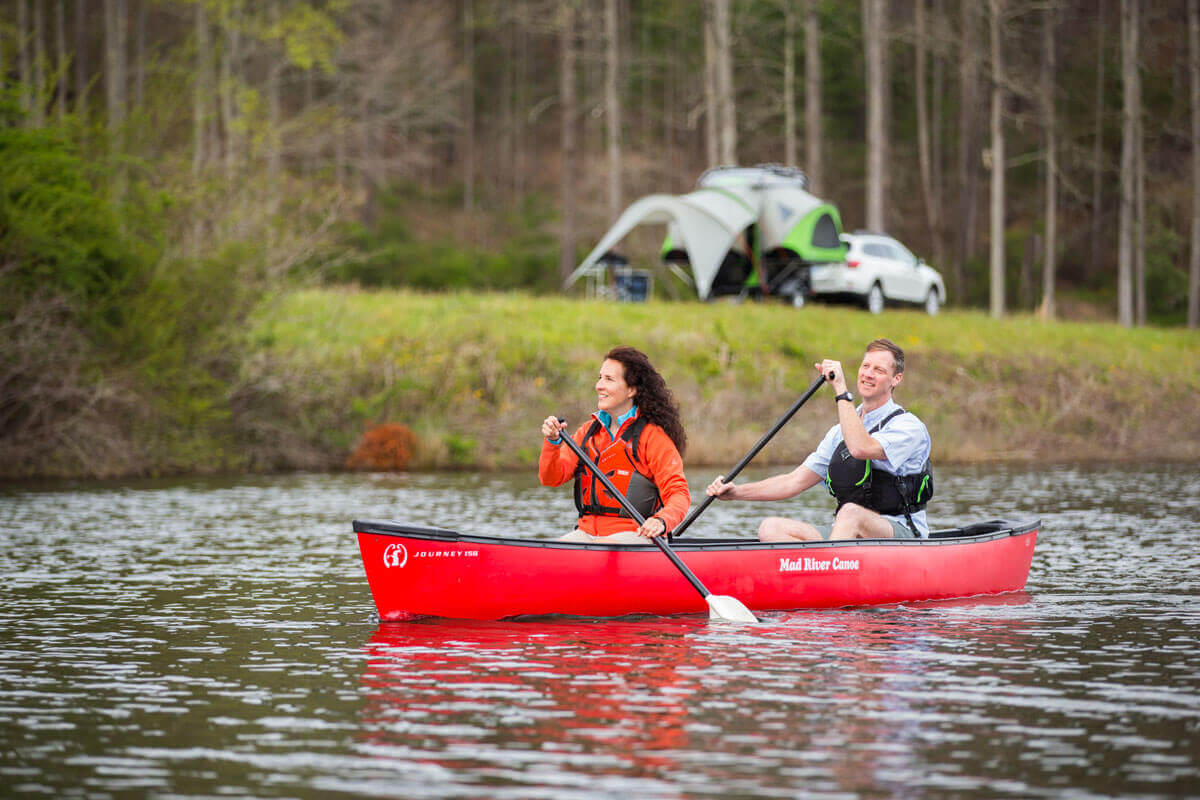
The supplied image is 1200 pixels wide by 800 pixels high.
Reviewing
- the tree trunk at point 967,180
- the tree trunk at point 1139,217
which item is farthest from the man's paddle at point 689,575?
the tree trunk at point 967,180

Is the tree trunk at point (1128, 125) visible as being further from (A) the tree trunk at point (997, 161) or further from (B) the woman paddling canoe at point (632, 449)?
(B) the woman paddling canoe at point (632, 449)

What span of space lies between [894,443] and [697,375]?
573 inches

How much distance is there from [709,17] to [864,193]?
54.0 feet

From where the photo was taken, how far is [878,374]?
9391mm

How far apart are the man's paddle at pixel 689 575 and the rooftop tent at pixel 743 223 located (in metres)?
18.6

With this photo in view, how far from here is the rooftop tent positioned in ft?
90.8

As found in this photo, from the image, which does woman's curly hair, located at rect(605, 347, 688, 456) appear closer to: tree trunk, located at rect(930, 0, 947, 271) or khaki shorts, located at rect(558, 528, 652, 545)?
khaki shorts, located at rect(558, 528, 652, 545)

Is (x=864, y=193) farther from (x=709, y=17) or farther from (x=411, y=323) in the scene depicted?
(x=411, y=323)

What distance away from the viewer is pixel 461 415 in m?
22.3

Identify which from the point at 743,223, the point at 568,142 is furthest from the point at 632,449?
the point at 568,142

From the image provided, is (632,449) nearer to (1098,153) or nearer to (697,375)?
(697,375)

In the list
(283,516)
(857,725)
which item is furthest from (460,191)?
(857,725)

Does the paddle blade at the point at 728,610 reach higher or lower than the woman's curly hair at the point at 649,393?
lower

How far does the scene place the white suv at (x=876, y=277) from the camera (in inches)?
1105
